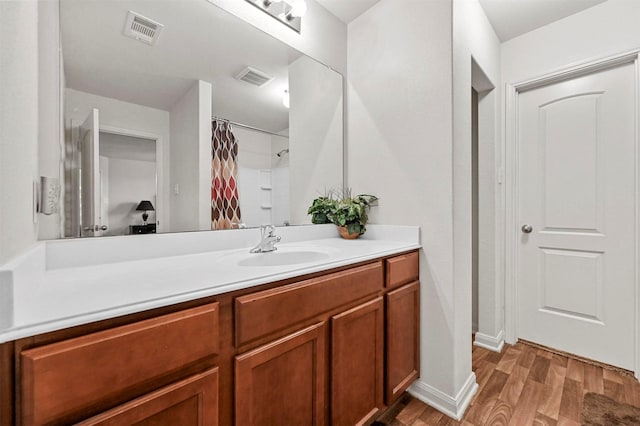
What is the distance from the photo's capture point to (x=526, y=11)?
1880mm

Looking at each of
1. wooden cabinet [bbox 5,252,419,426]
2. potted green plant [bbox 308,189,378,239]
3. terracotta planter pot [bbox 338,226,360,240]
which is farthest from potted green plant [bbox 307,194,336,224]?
wooden cabinet [bbox 5,252,419,426]

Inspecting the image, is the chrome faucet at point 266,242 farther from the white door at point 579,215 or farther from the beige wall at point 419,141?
the white door at point 579,215

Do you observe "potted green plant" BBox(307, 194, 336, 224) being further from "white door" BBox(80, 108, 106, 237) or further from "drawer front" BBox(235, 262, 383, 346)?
"white door" BBox(80, 108, 106, 237)

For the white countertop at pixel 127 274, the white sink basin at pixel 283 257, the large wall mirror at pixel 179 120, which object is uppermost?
the large wall mirror at pixel 179 120

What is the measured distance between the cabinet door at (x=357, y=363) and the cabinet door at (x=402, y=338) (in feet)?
0.22

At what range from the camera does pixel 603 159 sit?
1835 millimetres

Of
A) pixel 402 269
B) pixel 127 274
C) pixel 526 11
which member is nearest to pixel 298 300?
pixel 127 274

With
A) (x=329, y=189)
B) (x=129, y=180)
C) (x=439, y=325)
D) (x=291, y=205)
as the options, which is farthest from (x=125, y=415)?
(x=329, y=189)

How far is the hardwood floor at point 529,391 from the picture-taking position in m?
1.39

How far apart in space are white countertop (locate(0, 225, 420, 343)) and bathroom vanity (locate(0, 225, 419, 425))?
2 cm

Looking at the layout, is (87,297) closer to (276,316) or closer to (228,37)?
(276,316)

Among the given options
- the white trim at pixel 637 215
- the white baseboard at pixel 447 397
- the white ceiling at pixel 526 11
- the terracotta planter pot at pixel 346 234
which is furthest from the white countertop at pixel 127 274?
the white ceiling at pixel 526 11

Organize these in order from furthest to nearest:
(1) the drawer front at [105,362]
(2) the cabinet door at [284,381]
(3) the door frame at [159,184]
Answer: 1. (3) the door frame at [159,184]
2. (2) the cabinet door at [284,381]
3. (1) the drawer front at [105,362]

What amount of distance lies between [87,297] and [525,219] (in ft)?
8.65
